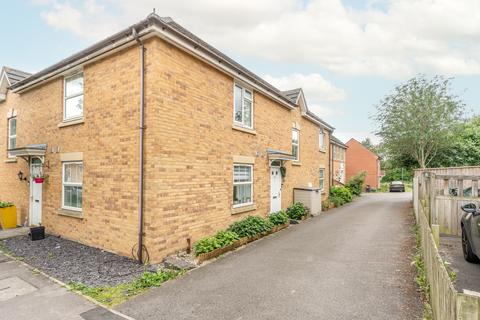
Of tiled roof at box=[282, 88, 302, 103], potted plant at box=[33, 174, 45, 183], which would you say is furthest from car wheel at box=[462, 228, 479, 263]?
potted plant at box=[33, 174, 45, 183]

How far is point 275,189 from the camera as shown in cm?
1230

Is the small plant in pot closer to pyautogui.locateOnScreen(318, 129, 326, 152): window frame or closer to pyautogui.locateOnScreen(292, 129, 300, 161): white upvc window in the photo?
pyautogui.locateOnScreen(292, 129, 300, 161): white upvc window

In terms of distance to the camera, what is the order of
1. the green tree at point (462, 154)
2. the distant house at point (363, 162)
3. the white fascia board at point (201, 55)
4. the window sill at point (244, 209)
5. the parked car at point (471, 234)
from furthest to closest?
the distant house at point (363, 162) → the green tree at point (462, 154) → the window sill at point (244, 209) → the white fascia board at point (201, 55) → the parked car at point (471, 234)

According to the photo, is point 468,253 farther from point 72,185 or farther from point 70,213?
point 72,185

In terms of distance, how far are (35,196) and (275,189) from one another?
9648 millimetres

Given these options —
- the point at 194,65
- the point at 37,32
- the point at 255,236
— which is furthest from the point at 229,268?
the point at 37,32

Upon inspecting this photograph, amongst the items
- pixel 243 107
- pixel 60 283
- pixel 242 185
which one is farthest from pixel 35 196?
pixel 243 107

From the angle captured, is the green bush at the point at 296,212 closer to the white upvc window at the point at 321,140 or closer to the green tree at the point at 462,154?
the white upvc window at the point at 321,140

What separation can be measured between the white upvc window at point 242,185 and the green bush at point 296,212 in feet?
11.0

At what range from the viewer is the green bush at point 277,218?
10883 mm

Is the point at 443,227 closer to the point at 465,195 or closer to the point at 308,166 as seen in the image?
the point at 465,195

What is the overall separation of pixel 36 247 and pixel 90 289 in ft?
14.3

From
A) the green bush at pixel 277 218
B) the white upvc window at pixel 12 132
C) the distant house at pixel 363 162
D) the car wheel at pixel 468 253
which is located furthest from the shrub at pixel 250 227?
the distant house at pixel 363 162

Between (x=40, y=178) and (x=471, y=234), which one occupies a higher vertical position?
(x=40, y=178)
